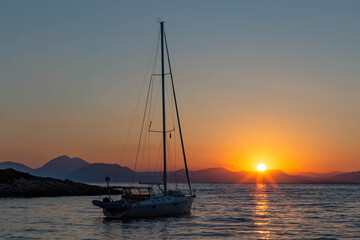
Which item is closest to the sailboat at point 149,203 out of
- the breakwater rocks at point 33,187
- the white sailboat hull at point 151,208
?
the white sailboat hull at point 151,208

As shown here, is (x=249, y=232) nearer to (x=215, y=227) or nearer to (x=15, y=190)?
(x=215, y=227)

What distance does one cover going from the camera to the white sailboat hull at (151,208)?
4697 centimetres

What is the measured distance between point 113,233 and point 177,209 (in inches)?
471

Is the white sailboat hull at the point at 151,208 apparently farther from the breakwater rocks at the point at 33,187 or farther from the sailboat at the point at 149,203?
the breakwater rocks at the point at 33,187

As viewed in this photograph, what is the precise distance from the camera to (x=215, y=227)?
44438 millimetres

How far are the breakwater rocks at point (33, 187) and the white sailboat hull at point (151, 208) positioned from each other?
177 ft

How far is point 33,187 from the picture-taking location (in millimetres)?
104812

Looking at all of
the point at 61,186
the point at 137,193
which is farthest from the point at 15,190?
the point at 137,193

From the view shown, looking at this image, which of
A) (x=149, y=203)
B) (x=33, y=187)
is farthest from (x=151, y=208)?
(x=33, y=187)

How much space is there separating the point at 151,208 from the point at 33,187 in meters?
65.2

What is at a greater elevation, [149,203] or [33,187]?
[33,187]

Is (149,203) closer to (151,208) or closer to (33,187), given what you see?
(151,208)

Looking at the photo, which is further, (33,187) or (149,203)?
(33,187)

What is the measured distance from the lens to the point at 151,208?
4759 centimetres
